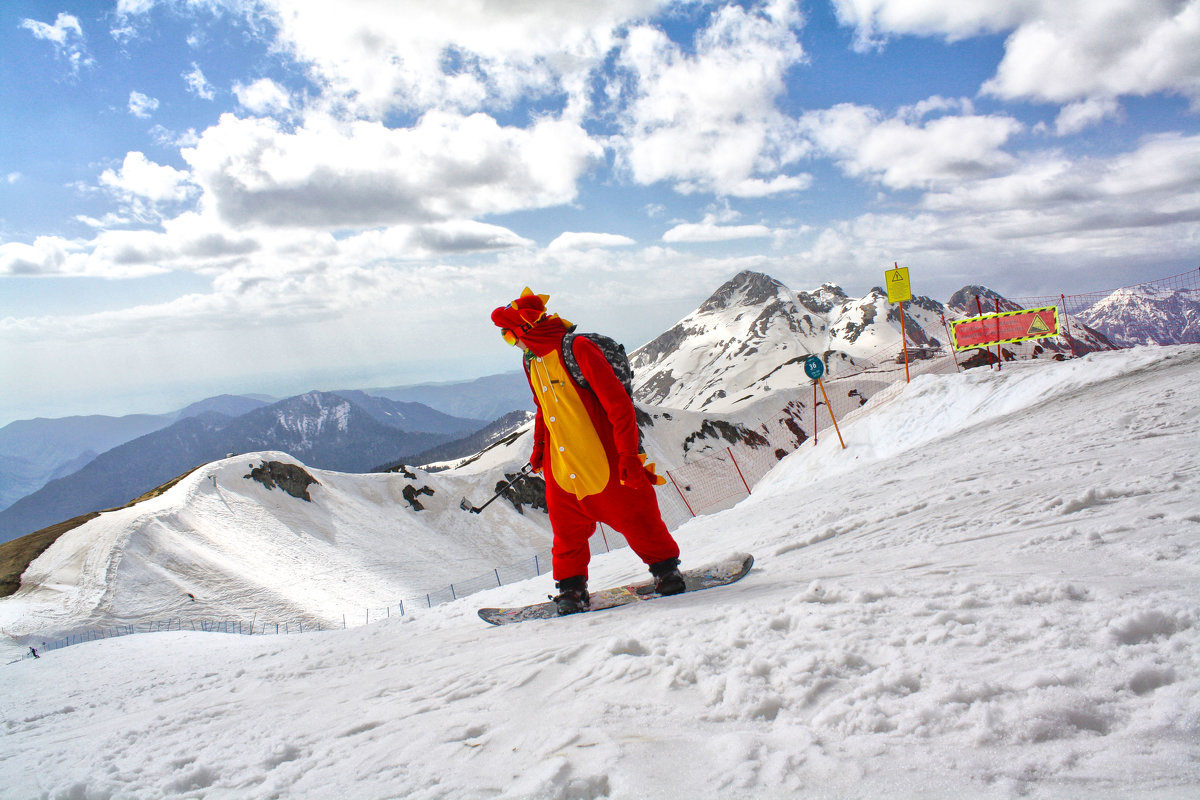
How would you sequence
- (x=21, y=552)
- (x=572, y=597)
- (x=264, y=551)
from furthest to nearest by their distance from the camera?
1. (x=264, y=551)
2. (x=21, y=552)
3. (x=572, y=597)

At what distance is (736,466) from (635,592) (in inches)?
722

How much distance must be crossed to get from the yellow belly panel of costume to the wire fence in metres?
3.49

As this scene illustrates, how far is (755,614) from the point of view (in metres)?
3.36

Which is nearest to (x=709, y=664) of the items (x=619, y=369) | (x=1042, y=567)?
(x=1042, y=567)

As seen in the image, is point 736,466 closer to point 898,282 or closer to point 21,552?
point 898,282

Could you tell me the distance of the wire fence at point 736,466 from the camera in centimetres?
2153

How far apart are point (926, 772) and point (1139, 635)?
127cm

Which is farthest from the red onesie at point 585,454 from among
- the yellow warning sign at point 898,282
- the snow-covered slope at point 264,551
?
the snow-covered slope at point 264,551

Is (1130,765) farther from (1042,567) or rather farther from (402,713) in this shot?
(402,713)

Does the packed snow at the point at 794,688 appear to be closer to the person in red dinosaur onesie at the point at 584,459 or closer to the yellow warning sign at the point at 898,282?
the person in red dinosaur onesie at the point at 584,459

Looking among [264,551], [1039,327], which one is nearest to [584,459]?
→ [1039,327]

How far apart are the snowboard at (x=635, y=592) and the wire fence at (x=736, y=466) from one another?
2.34m

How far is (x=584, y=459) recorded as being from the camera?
213 inches

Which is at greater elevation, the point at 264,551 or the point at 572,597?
the point at 572,597
